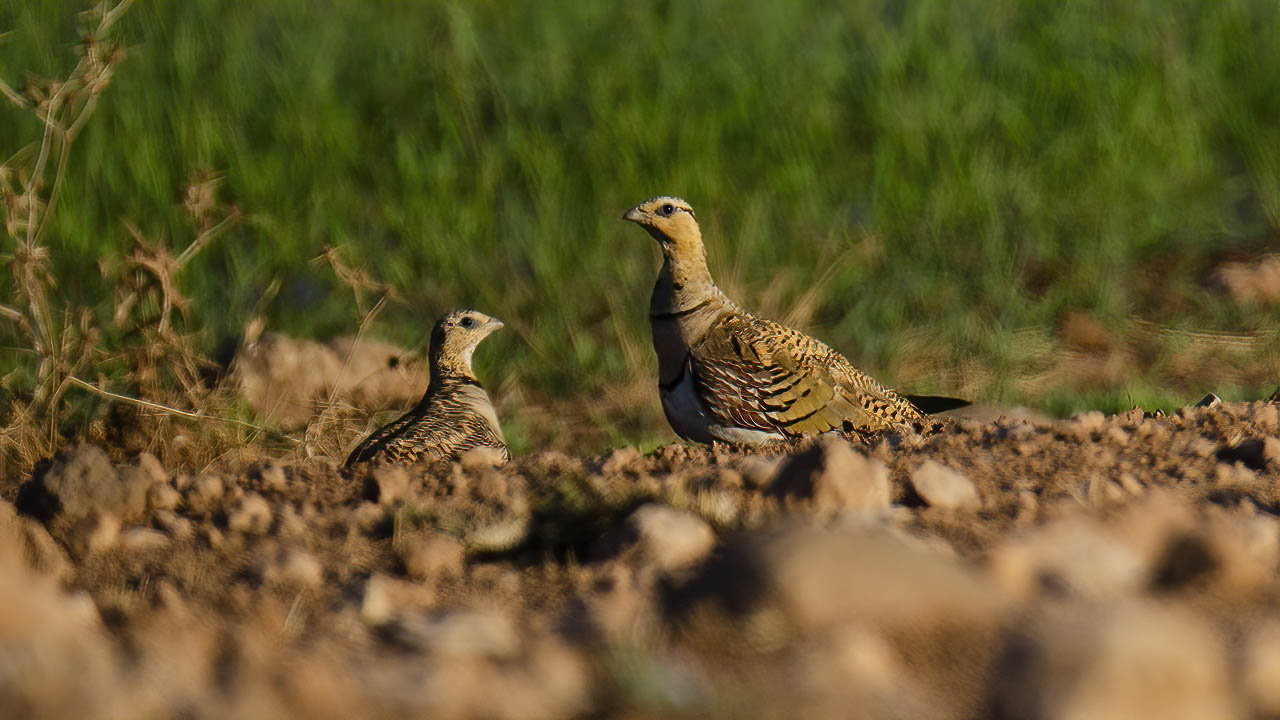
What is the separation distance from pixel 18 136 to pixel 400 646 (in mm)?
5845

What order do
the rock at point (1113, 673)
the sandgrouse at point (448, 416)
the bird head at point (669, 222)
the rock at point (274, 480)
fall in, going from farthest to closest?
the bird head at point (669, 222) < the sandgrouse at point (448, 416) < the rock at point (274, 480) < the rock at point (1113, 673)

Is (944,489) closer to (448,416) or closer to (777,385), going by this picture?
(777,385)

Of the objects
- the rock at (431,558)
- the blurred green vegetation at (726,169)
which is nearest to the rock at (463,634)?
the rock at (431,558)

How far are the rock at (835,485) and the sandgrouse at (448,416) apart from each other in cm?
129

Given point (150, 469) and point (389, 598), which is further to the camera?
point (150, 469)

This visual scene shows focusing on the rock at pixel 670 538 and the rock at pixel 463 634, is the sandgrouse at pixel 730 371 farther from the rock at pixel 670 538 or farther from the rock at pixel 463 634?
the rock at pixel 463 634

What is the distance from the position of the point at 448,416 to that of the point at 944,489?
73.4 inches

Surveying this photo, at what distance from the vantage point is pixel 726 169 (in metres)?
6.99

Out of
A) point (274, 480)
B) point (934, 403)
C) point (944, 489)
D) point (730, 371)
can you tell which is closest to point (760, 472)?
point (944, 489)

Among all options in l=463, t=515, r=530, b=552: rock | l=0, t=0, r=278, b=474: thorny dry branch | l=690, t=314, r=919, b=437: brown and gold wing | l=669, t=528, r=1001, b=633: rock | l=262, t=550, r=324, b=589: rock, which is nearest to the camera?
l=669, t=528, r=1001, b=633: rock

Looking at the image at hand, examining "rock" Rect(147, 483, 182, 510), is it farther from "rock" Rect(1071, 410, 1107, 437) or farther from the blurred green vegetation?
the blurred green vegetation

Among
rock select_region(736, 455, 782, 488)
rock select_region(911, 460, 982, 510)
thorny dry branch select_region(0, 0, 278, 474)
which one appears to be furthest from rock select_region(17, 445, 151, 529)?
rock select_region(911, 460, 982, 510)

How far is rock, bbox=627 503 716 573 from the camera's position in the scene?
263 cm

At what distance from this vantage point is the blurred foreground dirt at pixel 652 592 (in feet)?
7.41
